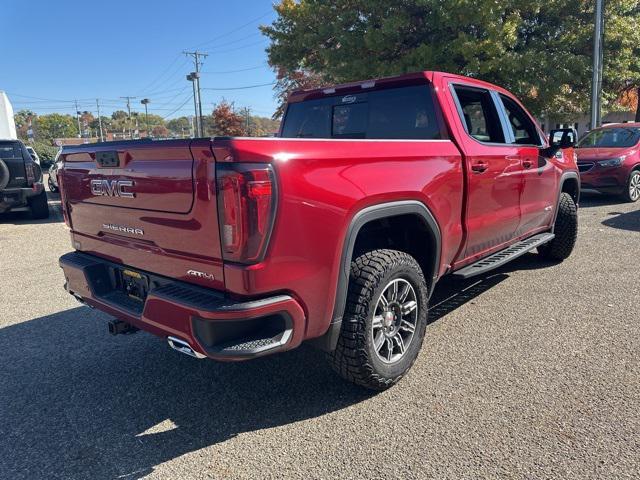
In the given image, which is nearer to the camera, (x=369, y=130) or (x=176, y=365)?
(x=176, y=365)

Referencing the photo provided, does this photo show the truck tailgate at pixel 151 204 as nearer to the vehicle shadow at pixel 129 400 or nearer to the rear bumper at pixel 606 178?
the vehicle shadow at pixel 129 400

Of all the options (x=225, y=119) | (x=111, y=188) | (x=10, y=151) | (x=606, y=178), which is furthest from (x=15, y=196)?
(x=225, y=119)

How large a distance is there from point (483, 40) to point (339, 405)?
12.6m

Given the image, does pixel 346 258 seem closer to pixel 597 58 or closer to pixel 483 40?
pixel 483 40

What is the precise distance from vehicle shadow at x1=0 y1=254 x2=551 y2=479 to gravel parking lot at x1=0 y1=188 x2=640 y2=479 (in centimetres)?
1

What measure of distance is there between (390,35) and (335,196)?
12465 mm

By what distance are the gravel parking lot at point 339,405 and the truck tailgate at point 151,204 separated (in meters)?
0.90

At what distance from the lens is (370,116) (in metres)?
4.19

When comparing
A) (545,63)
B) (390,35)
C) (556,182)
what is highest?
(390,35)

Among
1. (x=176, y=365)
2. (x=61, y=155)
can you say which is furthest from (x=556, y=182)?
(x=61, y=155)

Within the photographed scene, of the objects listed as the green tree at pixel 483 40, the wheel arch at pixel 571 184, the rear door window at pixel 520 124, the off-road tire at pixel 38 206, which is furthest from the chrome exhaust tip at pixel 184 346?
the green tree at pixel 483 40

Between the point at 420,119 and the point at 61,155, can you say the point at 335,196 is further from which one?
the point at 61,155

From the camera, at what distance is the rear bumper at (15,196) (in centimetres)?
987

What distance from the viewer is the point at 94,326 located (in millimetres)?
4387
